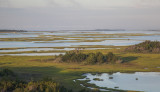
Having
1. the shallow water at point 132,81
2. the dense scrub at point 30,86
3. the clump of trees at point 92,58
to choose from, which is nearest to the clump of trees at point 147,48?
the clump of trees at point 92,58

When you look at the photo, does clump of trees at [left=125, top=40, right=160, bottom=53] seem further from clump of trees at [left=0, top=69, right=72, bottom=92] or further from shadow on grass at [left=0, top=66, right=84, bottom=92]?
clump of trees at [left=0, top=69, right=72, bottom=92]

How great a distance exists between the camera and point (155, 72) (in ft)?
88.1

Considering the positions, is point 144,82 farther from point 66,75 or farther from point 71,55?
point 71,55

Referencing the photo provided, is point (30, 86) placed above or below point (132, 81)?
above

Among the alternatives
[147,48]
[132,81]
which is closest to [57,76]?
[132,81]

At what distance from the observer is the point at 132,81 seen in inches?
880

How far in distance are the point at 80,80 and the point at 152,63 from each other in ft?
44.9

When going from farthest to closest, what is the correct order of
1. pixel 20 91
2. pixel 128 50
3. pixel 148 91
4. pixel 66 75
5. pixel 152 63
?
pixel 128 50 < pixel 152 63 < pixel 66 75 < pixel 148 91 < pixel 20 91

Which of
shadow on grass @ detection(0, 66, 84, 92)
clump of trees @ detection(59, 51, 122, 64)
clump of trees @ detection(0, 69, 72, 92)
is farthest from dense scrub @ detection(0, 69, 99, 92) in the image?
clump of trees @ detection(59, 51, 122, 64)

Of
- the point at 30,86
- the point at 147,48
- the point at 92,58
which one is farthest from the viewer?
the point at 147,48

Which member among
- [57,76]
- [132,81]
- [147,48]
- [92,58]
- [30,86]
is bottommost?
[132,81]

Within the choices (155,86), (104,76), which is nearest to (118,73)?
(104,76)

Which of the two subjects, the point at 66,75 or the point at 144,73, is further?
the point at 144,73

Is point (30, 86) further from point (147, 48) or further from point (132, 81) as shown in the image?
point (147, 48)
